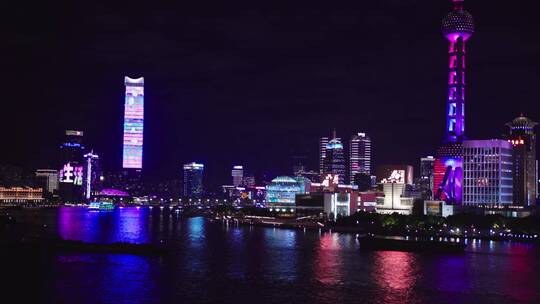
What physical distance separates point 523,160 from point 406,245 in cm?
6122

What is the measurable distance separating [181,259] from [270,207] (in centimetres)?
9933

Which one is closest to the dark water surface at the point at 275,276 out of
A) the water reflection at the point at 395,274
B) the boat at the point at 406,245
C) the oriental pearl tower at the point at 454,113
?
the water reflection at the point at 395,274

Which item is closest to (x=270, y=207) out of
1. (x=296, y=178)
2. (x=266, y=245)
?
(x=296, y=178)

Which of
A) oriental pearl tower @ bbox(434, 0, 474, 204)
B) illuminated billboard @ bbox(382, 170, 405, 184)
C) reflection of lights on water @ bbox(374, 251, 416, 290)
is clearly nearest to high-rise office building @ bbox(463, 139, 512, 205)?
oriental pearl tower @ bbox(434, 0, 474, 204)

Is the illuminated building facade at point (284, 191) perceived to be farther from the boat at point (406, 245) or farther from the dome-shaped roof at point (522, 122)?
the boat at point (406, 245)

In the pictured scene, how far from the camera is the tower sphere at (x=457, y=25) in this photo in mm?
121188

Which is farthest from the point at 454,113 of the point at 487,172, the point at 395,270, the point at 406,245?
the point at 395,270

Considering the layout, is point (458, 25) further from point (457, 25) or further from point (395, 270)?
point (395, 270)

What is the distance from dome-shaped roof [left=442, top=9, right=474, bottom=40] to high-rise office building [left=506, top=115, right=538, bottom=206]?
879 inches

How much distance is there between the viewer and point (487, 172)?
126 metres

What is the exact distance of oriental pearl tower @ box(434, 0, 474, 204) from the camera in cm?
12197

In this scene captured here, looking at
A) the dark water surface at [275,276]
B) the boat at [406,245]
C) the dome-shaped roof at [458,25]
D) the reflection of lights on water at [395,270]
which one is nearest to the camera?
the dark water surface at [275,276]

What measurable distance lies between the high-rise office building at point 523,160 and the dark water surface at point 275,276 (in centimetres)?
5892

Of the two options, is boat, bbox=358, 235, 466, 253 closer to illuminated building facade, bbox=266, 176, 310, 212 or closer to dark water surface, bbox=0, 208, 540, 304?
dark water surface, bbox=0, 208, 540, 304
